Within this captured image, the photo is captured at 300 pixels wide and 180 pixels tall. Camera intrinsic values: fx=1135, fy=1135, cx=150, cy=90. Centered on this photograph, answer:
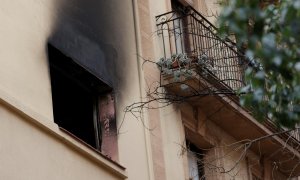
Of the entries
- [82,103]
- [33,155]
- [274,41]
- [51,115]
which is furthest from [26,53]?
[274,41]

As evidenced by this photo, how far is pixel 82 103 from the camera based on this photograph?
16.2 meters

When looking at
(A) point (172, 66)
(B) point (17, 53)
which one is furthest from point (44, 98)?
(A) point (172, 66)

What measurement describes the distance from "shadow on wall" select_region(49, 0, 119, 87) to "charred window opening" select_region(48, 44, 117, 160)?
0.45 ft

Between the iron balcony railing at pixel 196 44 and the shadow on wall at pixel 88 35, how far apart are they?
1611 millimetres

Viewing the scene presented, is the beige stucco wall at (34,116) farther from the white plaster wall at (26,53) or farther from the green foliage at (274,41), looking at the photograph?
the green foliage at (274,41)

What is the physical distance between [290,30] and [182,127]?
10.1 m

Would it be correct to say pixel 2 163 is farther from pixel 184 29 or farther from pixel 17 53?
pixel 184 29

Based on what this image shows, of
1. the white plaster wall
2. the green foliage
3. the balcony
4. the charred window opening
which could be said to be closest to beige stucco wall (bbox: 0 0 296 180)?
the white plaster wall

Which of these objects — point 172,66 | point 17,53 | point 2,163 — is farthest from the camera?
point 172,66

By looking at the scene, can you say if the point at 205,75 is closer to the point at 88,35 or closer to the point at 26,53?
the point at 88,35

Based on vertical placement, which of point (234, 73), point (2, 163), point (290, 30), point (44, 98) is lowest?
point (290, 30)

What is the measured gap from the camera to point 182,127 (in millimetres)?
18156

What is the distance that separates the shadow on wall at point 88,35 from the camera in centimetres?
1538

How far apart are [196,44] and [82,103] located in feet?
11.9
